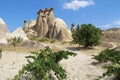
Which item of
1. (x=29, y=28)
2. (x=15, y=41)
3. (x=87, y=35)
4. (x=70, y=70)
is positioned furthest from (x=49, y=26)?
(x=70, y=70)

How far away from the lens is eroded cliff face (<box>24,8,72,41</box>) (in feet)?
188

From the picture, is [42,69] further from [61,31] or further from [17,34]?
[61,31]

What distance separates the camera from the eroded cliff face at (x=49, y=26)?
57.2 meters

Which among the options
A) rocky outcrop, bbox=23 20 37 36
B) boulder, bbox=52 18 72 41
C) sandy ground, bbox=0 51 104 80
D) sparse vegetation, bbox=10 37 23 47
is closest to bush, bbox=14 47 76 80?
sandy ground, bbox=0 51 104 80

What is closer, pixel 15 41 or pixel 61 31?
pixel 15 41

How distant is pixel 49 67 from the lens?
42.6 ft

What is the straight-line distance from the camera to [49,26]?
6119 cm

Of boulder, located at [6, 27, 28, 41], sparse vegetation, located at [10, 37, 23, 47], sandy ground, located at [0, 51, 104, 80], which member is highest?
boulder, located at [6, 27, 28, 41]

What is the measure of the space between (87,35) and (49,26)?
22202 millimetres

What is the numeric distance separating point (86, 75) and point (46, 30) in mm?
Result: 46777

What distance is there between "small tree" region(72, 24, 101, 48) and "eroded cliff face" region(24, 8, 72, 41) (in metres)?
14.2

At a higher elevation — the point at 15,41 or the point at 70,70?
the point at 15,41

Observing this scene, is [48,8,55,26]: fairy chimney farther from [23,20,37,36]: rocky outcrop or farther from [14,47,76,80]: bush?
[14,47,76,80]: bush

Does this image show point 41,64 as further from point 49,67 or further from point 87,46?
point 87,46
